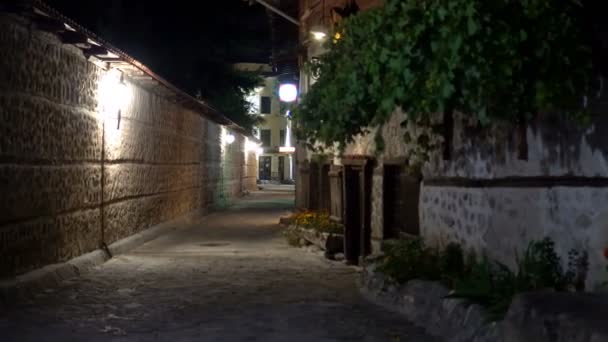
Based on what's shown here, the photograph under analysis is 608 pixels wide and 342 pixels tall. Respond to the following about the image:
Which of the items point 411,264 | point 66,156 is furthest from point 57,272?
point 411,264

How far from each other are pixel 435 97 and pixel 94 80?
8094 mm

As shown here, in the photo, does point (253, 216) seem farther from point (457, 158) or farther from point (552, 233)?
point (552, 233)

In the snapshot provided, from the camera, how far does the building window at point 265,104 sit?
74.6 metres

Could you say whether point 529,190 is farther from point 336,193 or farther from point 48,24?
point 336,193

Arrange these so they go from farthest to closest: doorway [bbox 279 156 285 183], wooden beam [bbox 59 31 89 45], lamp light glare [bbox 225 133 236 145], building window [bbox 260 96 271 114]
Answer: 1. doorway [bbox 279 156 285 183]
2. building window [bbox 260 96 271 114]
3. lamp light glare [bbox 225 133 236 145]
4. wooden beam [bbox 59 31 89 45]

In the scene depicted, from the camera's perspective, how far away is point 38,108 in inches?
399

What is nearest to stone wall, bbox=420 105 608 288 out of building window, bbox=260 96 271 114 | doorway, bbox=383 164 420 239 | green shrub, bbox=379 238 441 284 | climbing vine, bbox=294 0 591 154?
climbing vine, bbox=294 0 591 154

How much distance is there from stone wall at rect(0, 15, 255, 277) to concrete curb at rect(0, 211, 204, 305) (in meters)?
0.14

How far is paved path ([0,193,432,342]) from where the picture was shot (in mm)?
7625

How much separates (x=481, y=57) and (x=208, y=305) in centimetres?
488

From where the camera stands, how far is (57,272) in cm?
1066

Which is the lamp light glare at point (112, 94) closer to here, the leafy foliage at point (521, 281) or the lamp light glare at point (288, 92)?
the leafy foliage at point (521, 281)

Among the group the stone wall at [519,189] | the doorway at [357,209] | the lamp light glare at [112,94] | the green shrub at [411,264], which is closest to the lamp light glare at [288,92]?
the lamp light glare at [112,94]

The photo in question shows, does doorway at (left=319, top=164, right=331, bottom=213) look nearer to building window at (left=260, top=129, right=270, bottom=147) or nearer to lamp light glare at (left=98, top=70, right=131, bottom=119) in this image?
lamp light glare at (left=98, top=70, right=131, bottom=119)
